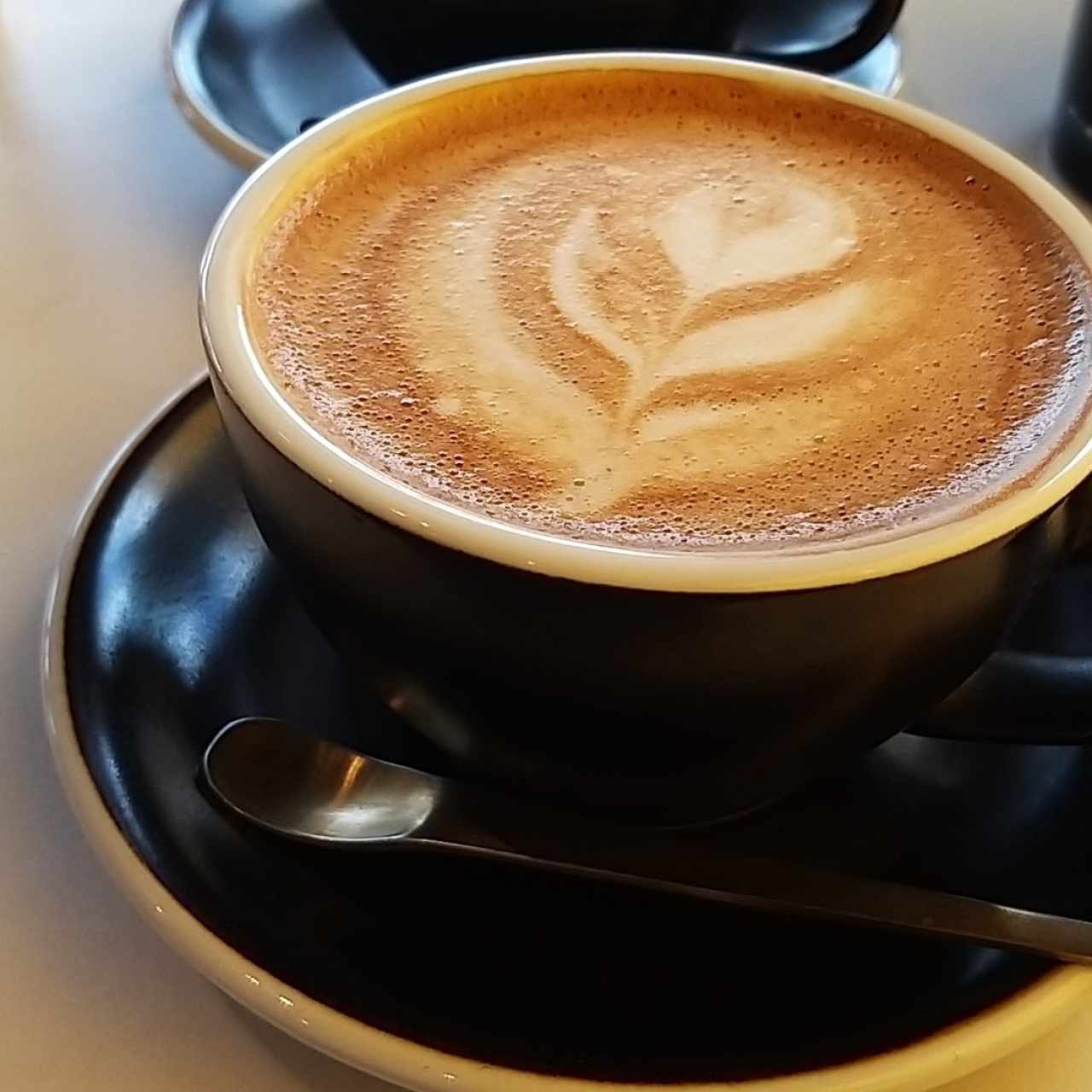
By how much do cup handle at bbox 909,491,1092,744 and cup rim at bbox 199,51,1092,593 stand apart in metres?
0.07

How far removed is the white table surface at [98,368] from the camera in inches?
20.6

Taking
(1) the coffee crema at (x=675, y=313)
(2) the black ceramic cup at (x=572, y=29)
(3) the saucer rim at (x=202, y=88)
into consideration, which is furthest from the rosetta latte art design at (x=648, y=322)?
(2) the black ceramic cup at (x=572, y=29)

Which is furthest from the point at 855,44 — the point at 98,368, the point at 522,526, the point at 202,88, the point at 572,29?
the point at 522,526

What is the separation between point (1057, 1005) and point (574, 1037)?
0.54ft

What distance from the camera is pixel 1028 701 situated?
22.3 inches

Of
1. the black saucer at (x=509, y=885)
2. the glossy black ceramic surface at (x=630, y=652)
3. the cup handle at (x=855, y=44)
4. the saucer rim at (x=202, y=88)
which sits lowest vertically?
the black saucer at (x=509, y=885)

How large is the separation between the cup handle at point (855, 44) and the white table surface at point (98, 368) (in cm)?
12

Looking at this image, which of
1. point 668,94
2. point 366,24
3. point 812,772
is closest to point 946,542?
point 812,772

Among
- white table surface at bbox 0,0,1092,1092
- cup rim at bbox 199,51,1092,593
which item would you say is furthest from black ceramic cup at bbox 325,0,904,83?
cup rim at bbox 199,51,1092,593

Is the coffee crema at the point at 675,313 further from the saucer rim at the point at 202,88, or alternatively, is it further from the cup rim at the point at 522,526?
the saucer rim at the point at 202,88

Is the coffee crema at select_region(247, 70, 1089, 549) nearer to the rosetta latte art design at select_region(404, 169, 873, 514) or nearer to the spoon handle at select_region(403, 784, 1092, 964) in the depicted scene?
the rosetta latte art design at select_region(404, 169, 873, 514)

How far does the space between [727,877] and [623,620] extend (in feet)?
0.42

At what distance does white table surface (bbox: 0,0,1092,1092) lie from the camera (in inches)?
20.6

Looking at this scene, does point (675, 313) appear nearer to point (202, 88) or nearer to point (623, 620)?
point (623, 620)
